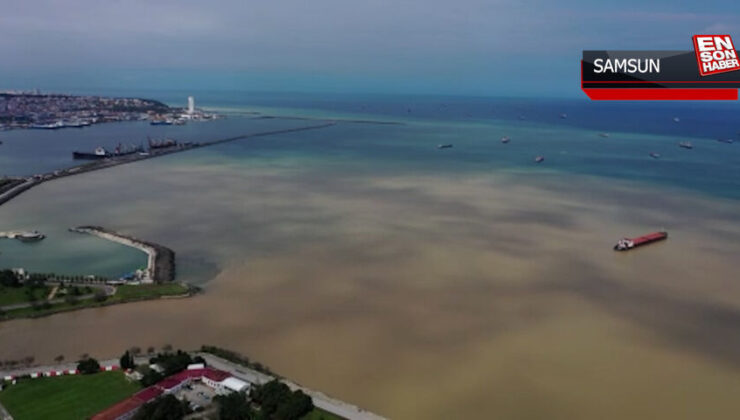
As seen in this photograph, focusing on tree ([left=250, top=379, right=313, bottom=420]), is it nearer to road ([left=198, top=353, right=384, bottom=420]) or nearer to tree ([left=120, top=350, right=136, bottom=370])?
road ([left=198, top=353, right=384, bottom=420])

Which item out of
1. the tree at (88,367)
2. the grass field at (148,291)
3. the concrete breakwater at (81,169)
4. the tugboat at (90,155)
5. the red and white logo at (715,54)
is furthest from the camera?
the tugboat at (90,155)

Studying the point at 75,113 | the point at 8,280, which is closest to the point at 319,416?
the point at 8,280

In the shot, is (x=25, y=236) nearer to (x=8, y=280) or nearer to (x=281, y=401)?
(x=8, y=280)

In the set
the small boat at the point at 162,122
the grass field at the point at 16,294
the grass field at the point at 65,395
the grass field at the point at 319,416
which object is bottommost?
the grass field at the point at 65,395

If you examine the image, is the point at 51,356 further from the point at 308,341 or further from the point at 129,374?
the point at 308,341

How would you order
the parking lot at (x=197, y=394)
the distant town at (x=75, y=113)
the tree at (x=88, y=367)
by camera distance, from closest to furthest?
the parking lot at (x=197, y=394), the tree at (x=88, y=367), the distant town at (x=75, y=113)

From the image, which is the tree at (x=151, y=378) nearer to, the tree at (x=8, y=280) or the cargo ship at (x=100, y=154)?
the tree at (x=8, y=280)

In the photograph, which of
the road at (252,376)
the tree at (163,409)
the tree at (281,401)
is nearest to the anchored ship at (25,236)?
the road at (252,376)
